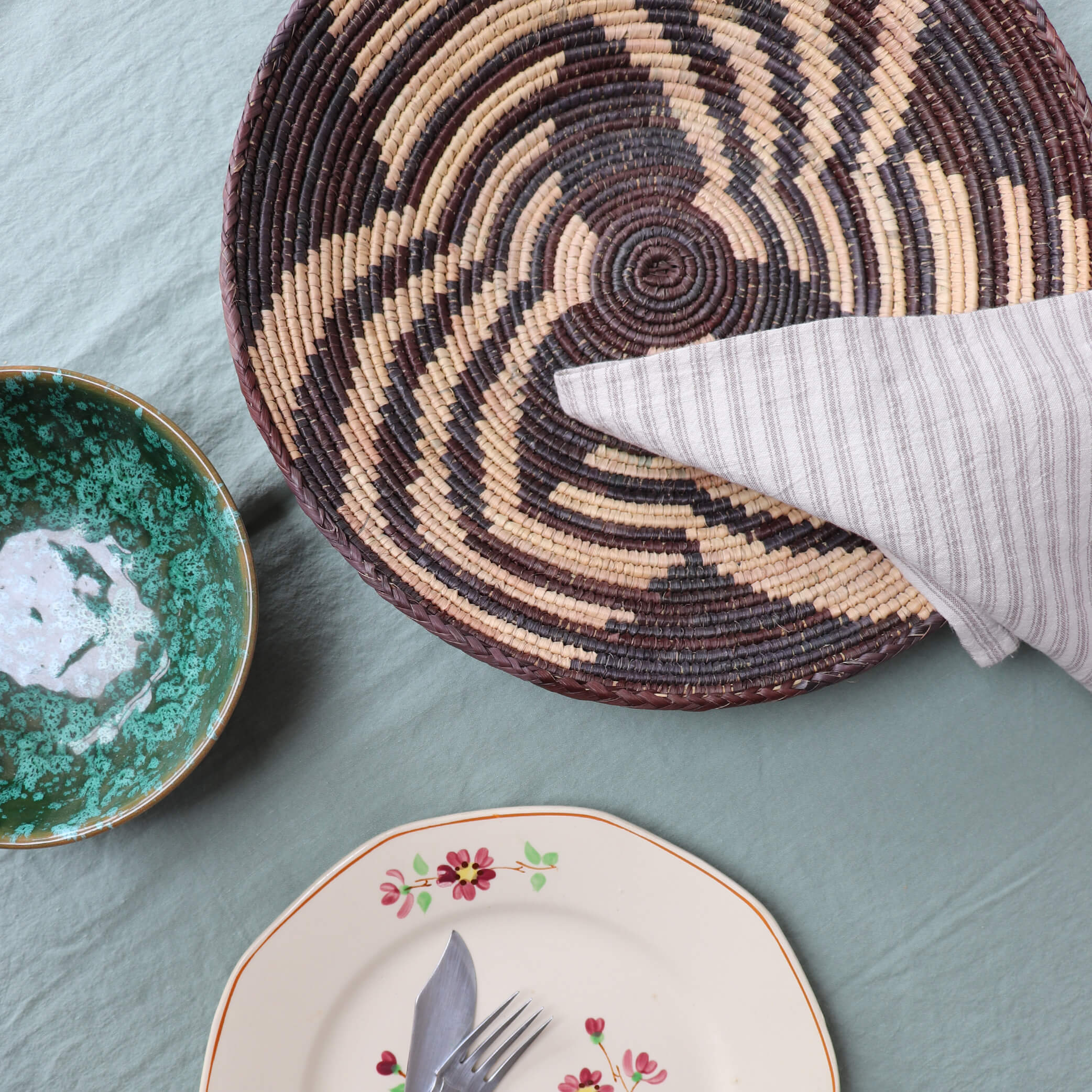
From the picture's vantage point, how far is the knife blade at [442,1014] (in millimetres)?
523

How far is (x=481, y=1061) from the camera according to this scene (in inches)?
20.7

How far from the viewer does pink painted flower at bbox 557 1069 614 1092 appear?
53cm

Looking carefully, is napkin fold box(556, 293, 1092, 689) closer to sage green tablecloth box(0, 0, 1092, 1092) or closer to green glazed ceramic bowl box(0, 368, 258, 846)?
sage green tablecloth box(0, 0, 1092, 1092)

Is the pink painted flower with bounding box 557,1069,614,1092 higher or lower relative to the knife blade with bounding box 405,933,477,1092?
lower

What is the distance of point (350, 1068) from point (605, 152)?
0.59m

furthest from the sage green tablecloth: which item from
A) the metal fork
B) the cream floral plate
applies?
the metal fork

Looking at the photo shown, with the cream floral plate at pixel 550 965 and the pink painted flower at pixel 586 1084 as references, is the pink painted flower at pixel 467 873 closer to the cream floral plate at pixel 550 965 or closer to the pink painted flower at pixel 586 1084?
the cream floral plate at pixel 550 965

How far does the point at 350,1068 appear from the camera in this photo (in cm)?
53

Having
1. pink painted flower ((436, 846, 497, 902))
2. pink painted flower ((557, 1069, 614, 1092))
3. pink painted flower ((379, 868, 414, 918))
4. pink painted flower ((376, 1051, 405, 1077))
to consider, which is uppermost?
pink painted flower ((379, 868, 414, 918))

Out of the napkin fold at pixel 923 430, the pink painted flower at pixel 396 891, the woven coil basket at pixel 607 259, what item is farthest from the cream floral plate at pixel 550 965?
the napkin fold at pixel 923 430

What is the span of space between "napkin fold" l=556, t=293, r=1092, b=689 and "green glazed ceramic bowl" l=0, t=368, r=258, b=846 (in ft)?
0.89

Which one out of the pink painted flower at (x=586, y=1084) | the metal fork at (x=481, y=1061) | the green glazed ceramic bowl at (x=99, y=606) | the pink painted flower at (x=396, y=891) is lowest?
the pink painted flower at (x=586, y=1084)

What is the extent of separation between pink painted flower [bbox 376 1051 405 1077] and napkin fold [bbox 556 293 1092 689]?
412 mm

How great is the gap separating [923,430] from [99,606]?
52 centimetres
